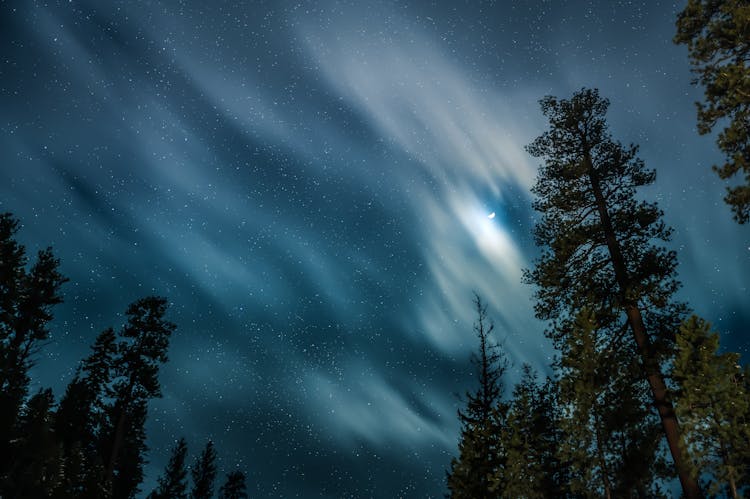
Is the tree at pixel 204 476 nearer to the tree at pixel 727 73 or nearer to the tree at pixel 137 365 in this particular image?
the tree at pixel 137 365

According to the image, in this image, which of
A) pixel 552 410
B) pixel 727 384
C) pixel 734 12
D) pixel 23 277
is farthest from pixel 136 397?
pixel 734 12

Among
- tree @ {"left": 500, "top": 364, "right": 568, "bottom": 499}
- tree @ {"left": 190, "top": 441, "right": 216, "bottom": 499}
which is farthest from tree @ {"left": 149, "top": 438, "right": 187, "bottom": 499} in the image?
tree @ {"left": 500, "top": 364, "right": 568, "bottom": 499}

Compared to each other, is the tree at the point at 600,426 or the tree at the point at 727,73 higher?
the tree at the point at 727,73

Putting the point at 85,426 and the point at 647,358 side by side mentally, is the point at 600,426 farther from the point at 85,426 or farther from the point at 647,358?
the point at 85,426

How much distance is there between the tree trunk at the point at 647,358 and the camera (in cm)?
1247

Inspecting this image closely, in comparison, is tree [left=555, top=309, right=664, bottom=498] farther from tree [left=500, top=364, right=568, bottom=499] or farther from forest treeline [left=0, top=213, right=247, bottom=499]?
forest treeline [left=0, top=213, right=247, bottom=499]

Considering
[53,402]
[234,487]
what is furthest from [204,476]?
[53,402]

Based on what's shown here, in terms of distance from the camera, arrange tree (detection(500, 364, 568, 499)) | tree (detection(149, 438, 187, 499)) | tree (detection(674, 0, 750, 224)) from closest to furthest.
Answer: tree (detection(674, 0, 750, 224))
tree (detection(500, 364, 568, 499))
tree (detection(149, 438, 187, 499))

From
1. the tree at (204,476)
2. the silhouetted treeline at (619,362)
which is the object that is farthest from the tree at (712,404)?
the tree at (204,476)

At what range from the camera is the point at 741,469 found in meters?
12.9

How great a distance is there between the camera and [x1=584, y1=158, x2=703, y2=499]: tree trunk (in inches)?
491

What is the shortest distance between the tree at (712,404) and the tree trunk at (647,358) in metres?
0.32

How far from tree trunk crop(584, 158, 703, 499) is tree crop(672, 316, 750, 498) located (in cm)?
32

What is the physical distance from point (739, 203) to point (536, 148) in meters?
8.55
